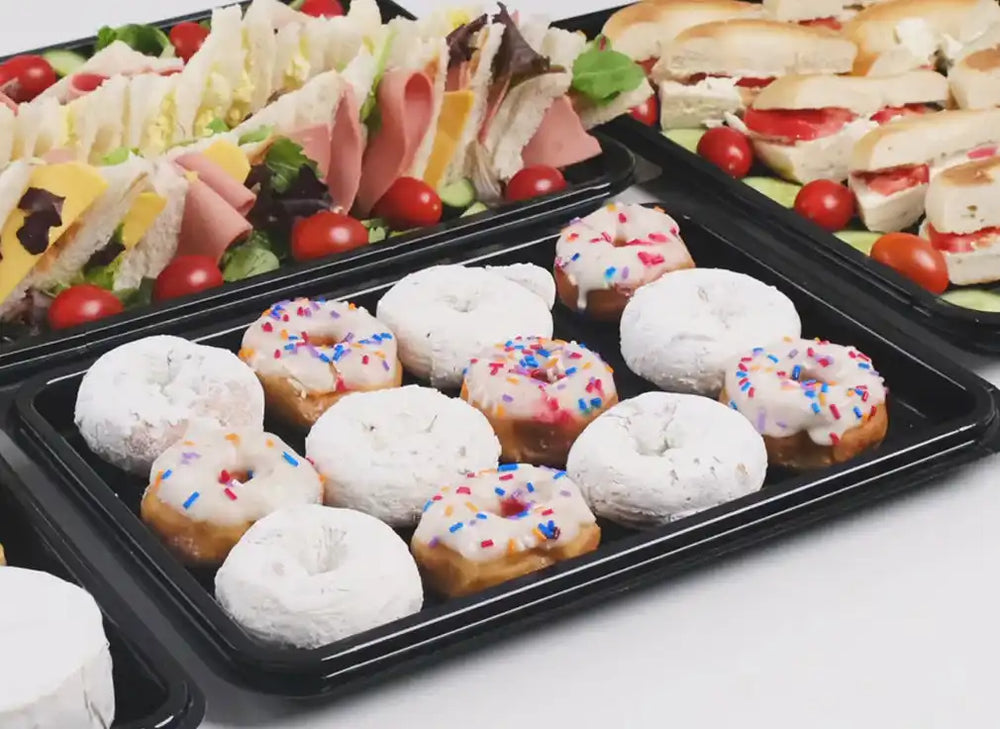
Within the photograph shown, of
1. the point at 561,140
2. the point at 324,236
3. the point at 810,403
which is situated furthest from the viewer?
the point at 561,140

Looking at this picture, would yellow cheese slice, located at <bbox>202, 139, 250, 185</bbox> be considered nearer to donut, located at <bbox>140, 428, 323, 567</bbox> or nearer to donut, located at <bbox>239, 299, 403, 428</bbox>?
donut, located at <bbox>239, 299, 403, 428</bbox>

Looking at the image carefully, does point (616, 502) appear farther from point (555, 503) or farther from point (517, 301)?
point (517, 301)

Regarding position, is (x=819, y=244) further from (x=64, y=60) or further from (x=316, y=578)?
(x=64, y=60)

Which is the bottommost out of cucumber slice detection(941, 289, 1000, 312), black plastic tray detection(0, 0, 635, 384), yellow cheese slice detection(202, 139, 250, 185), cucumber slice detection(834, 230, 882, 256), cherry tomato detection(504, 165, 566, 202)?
cucumber slice detection(941, 289, 1000, 312)

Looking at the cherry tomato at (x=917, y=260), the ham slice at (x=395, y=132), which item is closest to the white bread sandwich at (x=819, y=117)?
the cherry tomato at (x=917, y=260)

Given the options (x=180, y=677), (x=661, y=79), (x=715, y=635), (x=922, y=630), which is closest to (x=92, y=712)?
(x=180, y=677)

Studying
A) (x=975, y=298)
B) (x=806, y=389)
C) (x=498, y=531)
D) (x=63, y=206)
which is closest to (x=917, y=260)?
(x=975, y=298)

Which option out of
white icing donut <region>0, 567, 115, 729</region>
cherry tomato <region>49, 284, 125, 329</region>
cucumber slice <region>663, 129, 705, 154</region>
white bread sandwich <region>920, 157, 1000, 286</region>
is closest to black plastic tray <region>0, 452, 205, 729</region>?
white icing donut <region>0, 567, 115, 729</region>
